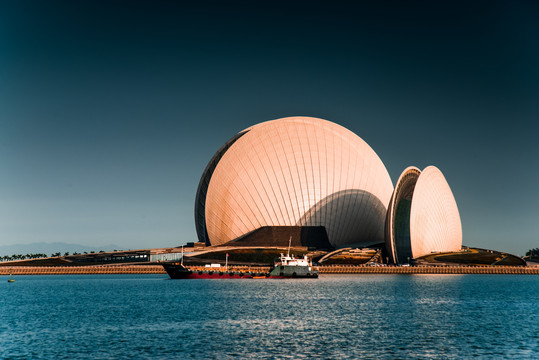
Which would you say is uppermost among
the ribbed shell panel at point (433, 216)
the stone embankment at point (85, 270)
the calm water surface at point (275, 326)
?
the ribbed shell panel at point (433, 216)

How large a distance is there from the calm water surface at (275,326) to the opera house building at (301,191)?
152ft

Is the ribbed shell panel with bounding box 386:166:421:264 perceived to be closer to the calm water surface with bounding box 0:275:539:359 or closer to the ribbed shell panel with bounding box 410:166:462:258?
the ribbed shell panel with bounding box 410:166:462:258

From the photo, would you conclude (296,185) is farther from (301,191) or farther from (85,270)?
(85,270)

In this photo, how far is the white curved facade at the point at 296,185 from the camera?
107 m

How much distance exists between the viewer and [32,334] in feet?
110

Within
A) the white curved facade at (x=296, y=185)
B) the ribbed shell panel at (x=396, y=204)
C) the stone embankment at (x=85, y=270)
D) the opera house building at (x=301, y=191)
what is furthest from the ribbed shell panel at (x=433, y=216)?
the stone embankment at (x=85, y=270)

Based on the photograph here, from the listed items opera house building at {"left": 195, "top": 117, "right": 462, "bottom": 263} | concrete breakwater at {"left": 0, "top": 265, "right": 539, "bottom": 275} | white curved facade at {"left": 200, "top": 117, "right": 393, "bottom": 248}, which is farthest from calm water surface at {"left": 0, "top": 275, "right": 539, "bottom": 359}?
white curved facade at {"left": 200, "top": 117, "right": 393, "bottom": 248}

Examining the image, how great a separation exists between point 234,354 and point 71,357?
761 centimetres

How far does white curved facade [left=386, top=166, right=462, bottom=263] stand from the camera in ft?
Answer: 301

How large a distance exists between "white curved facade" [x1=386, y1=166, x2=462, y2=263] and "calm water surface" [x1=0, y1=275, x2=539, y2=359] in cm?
3467

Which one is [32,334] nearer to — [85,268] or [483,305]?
[483,305]

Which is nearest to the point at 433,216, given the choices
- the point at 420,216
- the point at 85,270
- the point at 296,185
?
the point at 420,216

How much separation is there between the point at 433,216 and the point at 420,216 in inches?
185

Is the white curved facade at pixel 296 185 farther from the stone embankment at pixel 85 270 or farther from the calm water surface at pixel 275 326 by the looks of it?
the calm water surface at pixel 275 326
